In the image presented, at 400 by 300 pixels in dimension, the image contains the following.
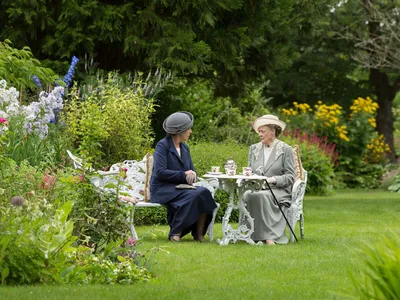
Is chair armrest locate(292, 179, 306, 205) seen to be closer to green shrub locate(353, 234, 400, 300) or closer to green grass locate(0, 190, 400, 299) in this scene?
green grass locate(0, 190, 400, 299)

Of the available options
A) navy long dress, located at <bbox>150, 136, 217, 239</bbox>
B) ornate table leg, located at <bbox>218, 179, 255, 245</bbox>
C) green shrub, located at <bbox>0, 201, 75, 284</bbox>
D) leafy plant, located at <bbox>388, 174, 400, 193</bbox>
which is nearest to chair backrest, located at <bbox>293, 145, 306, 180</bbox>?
ornate table leg, located at <bbox>218, 179, 255, 245</bbox>

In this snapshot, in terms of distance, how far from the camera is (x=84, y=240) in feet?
25.2

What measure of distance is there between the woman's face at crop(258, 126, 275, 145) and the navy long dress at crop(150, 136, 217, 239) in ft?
2.88

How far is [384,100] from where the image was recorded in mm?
30875

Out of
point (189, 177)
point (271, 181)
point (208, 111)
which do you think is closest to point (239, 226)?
point (271, 181)

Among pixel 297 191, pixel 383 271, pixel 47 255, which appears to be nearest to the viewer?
pixel 383 271

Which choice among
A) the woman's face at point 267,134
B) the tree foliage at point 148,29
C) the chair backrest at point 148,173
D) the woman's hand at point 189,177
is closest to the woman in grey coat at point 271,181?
the woman's face at point 267,134

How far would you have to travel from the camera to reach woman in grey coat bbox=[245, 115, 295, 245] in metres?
11.0

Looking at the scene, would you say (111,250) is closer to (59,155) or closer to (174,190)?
(174,190)

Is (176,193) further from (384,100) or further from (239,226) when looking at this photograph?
(384,100)

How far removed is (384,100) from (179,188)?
68.8 ft

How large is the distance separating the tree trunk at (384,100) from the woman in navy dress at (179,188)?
66.8 ft

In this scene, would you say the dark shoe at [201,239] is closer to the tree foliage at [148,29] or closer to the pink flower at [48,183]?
the pink flower at [48,183]

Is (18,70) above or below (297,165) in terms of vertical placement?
above
